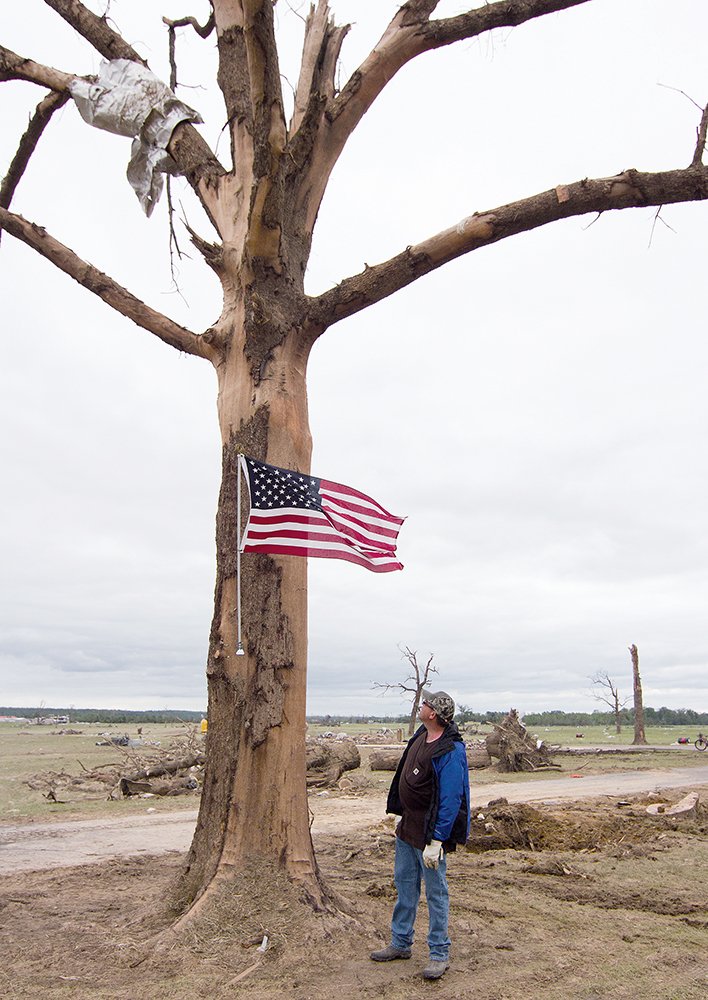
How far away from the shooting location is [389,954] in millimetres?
5539

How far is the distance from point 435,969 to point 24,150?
27.7 ft

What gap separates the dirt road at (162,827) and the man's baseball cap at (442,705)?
222 inches

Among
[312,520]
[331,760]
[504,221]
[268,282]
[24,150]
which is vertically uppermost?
[24,150]

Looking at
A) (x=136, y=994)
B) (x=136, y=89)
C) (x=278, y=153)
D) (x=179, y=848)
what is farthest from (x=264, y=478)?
(x=179, y=848)

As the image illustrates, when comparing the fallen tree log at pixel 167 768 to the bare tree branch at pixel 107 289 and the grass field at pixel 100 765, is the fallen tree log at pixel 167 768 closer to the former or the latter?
the grass field at pixel 100 765

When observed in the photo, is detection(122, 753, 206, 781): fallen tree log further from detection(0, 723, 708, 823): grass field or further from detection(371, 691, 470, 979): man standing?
detection(371, 691, 470, 979): man standing

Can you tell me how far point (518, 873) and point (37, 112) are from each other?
8.79 meters

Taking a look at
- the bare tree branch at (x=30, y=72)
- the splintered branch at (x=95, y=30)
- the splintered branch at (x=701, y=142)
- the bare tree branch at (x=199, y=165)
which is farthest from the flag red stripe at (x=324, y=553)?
the bare tree branch at (x=30, y=72)

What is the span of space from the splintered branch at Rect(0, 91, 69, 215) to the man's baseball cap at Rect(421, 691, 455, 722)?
6889 millimetres

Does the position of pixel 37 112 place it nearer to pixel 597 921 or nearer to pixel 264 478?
pixel 264 478

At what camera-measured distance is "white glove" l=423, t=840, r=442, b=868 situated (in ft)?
17.3

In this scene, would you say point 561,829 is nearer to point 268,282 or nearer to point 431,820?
point 431,820

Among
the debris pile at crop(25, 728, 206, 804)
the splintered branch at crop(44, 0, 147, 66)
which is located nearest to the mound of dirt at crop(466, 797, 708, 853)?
the debris pile at crop(25, 728, 206, 804)

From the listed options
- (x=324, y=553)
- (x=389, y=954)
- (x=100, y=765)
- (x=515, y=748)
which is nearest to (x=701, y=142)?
(x=324, y=553)
